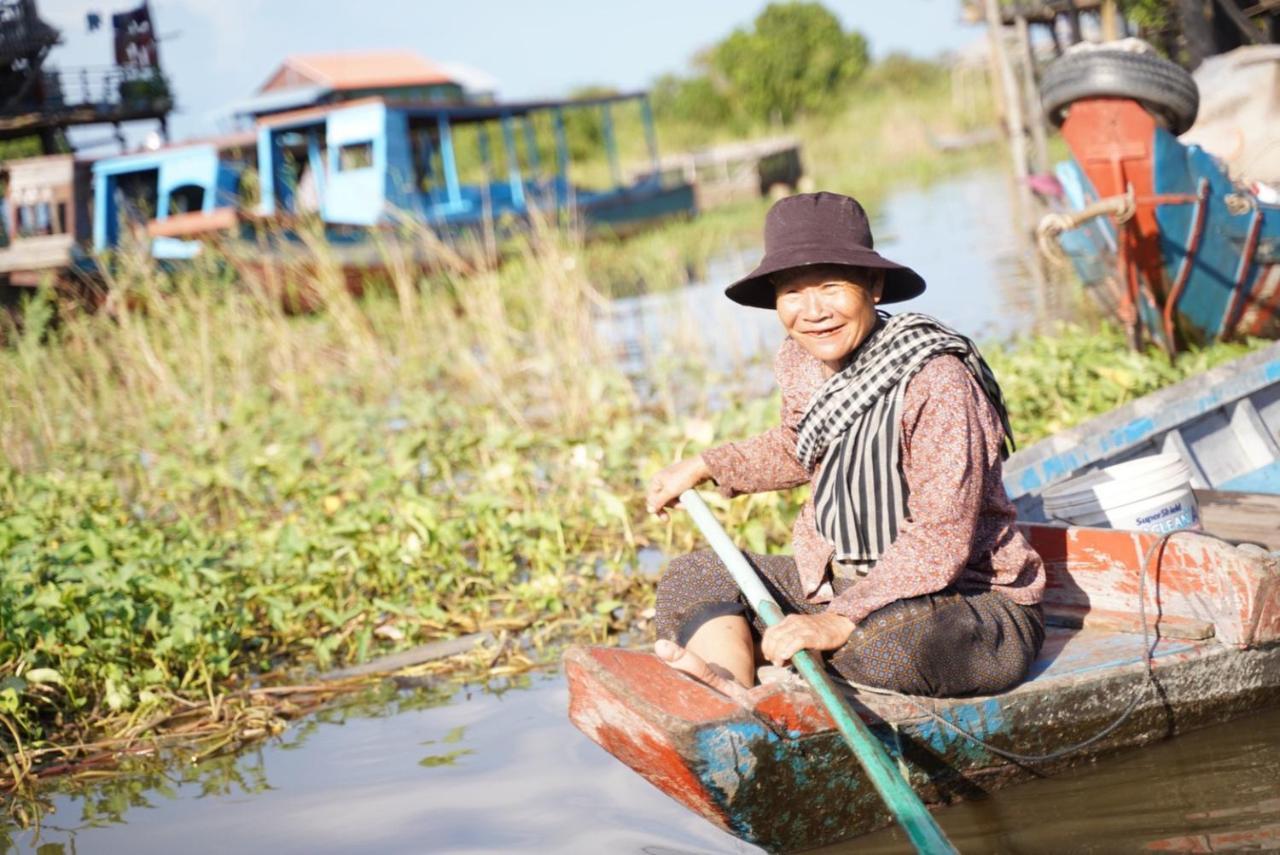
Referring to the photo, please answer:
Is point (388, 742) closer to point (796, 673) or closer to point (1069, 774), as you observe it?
point (796, 673)

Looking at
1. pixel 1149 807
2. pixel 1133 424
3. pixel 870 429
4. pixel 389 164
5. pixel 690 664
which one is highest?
pixel 389 164

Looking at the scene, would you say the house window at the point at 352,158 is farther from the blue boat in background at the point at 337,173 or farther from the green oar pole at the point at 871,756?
the green oar pole at the point at 871,756

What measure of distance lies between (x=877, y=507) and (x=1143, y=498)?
0.95 m

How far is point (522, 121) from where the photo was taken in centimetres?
1836

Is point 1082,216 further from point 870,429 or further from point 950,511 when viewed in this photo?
point 950,511

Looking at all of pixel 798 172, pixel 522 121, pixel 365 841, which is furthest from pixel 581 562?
pixel 798 172

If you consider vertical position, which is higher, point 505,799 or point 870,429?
point 870,429

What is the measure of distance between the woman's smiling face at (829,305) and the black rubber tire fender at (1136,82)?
10.7 feet

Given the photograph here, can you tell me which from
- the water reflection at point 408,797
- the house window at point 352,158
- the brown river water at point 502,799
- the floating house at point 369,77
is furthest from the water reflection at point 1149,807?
the floating house at point 369,77

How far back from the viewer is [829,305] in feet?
8.85

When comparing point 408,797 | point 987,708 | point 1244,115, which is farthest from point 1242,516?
point 1244,115

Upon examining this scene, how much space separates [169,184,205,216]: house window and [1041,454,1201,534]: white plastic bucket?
47.3 feet

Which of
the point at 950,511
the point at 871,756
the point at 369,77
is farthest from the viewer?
the point at 369,77

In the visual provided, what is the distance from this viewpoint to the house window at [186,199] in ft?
52.6
